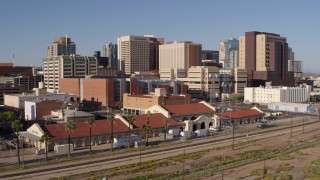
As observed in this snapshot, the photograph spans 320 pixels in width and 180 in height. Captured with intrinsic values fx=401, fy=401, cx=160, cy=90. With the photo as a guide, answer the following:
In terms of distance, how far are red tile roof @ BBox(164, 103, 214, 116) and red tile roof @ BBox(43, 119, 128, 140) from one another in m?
17.2

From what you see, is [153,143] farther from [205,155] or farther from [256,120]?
[256,120]

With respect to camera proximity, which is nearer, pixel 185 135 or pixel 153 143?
pixel 153 143

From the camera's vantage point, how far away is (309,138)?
7931 centimetres

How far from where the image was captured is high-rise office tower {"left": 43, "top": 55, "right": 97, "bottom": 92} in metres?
178

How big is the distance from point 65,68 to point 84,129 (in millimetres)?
111386

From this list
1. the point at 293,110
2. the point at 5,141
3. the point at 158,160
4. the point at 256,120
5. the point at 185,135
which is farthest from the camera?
the point at 293,110

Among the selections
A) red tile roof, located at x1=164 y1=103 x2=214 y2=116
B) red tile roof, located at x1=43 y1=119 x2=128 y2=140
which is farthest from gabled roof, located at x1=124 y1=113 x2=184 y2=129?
red tile roof, located at x1=164 y1=103 x2=214 y2=116

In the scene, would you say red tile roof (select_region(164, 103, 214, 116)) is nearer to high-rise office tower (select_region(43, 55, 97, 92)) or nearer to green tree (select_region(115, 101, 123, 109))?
green tree (select_region(115, 101, 123, 109))

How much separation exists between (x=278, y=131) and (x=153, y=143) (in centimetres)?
3161

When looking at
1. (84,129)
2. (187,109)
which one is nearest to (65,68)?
(187,109)

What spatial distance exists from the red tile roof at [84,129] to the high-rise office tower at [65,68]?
106 meters

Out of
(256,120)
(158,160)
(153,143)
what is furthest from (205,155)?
(256,120)

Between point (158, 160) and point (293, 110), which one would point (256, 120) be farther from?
point (158, 160)

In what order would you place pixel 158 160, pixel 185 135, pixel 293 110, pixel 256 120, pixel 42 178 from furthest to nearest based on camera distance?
pixel 293 110 → pixel 256 120 → pixel 185 135 → pixel 158 160 → pixel 42 178
